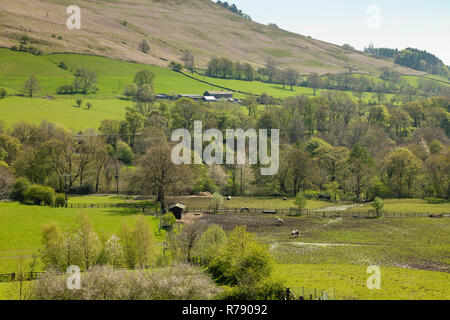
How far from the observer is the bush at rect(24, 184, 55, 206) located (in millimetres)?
73750

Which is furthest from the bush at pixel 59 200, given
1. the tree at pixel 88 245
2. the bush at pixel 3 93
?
the bush at pixel 3 93

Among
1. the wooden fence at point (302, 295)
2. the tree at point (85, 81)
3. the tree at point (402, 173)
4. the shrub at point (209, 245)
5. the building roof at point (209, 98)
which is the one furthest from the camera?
the building roof at point (209, 98)

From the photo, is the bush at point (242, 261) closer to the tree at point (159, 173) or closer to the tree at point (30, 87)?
the tree at point (159, 173)

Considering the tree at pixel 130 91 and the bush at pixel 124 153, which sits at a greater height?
the tree at pixel 130 91

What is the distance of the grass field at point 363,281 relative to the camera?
37375 mm

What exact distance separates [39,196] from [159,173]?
20.8 metres

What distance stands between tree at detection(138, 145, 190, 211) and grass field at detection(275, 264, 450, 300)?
1412 inches

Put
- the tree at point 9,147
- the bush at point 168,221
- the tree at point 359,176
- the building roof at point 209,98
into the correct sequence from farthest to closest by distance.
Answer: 1. the building roof at point 209,98
2. the tree at point 9,147
3. the tree at point 359,176
4. the bush at point 168,221

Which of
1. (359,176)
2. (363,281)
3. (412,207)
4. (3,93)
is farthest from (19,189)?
(412,207)

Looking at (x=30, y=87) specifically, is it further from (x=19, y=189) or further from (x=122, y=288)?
(x=122, y=288)

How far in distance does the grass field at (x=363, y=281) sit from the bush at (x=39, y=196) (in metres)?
44.9

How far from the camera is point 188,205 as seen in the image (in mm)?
83188

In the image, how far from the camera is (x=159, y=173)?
80312 mm

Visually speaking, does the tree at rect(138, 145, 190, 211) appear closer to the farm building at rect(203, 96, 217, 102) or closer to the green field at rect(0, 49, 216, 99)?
the green field at rect(0, 49, 216, 99)
